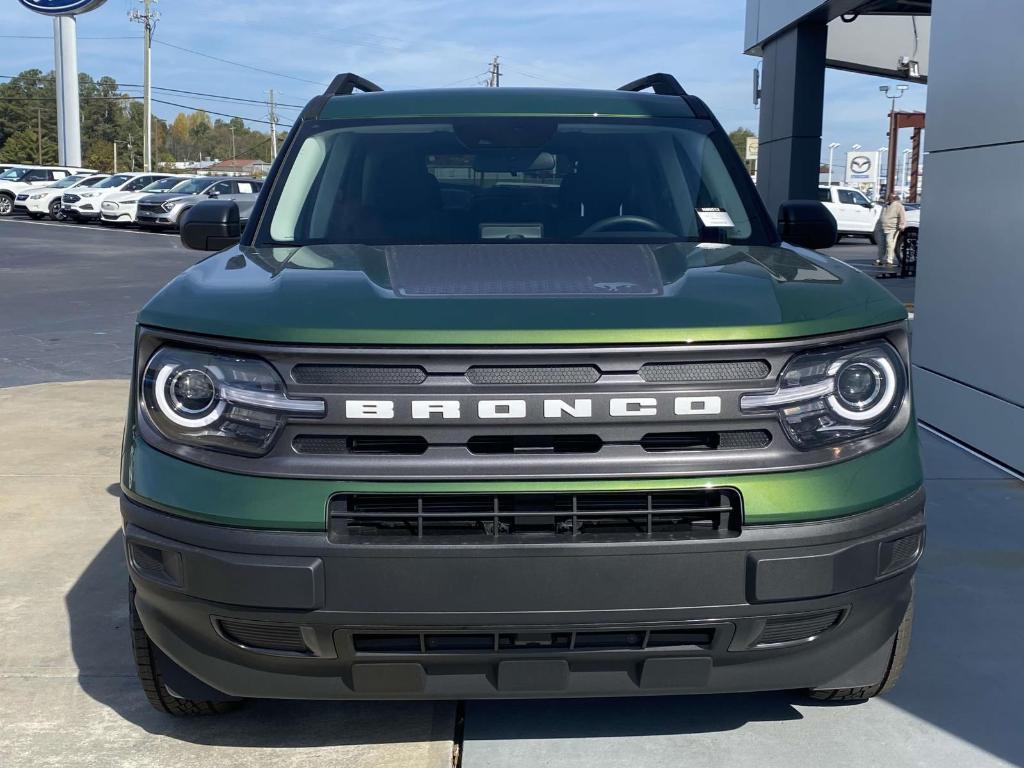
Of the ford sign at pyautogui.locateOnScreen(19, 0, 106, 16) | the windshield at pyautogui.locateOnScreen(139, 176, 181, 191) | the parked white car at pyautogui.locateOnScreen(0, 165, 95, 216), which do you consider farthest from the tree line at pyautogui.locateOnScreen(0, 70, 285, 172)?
the windshield at pyautogui.locateOnScreen(139, 176, 181, 191)

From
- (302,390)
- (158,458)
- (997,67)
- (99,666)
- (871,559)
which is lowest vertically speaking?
(99,666)

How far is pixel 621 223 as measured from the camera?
384cm

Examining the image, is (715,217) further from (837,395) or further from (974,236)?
(974,236)

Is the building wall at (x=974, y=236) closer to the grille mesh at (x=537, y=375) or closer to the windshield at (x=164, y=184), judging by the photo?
the grille mesh at (x=537, y=375)

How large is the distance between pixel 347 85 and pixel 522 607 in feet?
9.80

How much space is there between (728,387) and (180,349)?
123 cm

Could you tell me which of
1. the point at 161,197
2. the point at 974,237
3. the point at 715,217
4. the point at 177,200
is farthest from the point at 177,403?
the point at 161,197

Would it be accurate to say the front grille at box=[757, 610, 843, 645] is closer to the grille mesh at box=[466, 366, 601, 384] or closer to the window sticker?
the grille mesh at box=[466, 366, 601, 384]

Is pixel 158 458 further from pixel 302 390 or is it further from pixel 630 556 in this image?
pixel 630 556

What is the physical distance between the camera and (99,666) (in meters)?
3.59

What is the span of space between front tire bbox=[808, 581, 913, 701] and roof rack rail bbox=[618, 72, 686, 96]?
230 centimetres

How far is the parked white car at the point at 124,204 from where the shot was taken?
32.0m

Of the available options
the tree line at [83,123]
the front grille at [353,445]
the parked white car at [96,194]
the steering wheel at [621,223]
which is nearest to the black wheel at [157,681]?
the front grille at [353,445]

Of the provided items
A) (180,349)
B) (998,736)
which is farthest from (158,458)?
(998,736)
